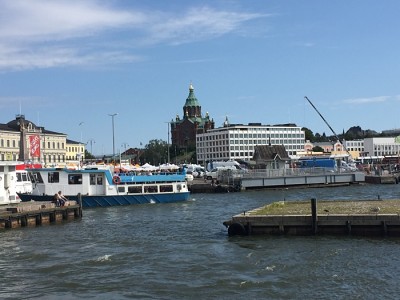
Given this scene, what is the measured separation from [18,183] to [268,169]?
4941cm

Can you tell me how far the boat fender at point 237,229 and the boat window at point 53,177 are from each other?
1358 inches

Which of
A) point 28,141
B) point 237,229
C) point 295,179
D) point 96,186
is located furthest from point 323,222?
point 28,141

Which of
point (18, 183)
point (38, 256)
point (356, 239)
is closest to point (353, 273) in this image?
point (356, 239)

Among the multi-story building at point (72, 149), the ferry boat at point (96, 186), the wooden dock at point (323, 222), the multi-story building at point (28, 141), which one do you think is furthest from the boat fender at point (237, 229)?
the multi-story building at point (72, 149)

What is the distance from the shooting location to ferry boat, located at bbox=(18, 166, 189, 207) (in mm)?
65375

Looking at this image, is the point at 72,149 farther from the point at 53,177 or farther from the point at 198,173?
the point at 53,177

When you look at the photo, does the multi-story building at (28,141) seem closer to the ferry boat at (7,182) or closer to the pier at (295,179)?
the pier at (295,179)

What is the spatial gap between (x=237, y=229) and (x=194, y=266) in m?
7.65

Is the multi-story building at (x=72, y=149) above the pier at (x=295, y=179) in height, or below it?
above

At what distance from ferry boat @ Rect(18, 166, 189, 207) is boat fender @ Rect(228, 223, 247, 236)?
31239mm

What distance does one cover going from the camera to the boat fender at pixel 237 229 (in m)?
35.9

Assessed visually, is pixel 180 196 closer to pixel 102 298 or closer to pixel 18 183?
pixel 18 183

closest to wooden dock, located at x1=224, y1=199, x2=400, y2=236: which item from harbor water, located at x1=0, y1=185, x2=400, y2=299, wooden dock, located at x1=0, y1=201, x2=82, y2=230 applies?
harbor water, located at x1=0, y1=185, x2=400, y2=299

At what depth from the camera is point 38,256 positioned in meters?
33.3
